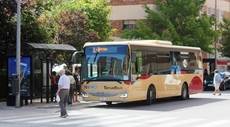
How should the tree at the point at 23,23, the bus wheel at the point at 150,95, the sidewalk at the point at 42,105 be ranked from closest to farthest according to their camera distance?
the sidewalk at the point at 42,105
the bus wheel at the point at 150,95
the tree at the point at 23,23

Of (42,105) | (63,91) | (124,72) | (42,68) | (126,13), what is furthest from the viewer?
(126,13)

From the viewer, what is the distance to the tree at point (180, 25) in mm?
51719

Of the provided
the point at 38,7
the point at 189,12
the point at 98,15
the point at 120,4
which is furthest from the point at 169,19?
the point at 38,7

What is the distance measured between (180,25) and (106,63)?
27.8 m

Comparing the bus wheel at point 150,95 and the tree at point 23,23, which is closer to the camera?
the bus wheel at point 150,95

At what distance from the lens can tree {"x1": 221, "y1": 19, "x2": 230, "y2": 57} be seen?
208ft

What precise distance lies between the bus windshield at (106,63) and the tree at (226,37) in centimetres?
3894

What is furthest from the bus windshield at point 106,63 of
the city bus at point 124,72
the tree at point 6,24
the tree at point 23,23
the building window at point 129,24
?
the building window at point 129,24

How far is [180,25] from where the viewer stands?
52.8 metres

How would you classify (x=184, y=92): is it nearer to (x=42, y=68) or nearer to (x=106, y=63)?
(x=106, y=63)

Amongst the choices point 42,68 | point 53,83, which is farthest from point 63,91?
point 42,68

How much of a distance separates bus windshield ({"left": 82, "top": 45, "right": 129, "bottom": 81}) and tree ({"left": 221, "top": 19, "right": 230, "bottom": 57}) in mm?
38937

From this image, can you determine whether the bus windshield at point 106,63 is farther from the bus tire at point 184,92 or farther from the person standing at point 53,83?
the bus tire at point 184,92

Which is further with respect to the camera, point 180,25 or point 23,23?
point 180,25
